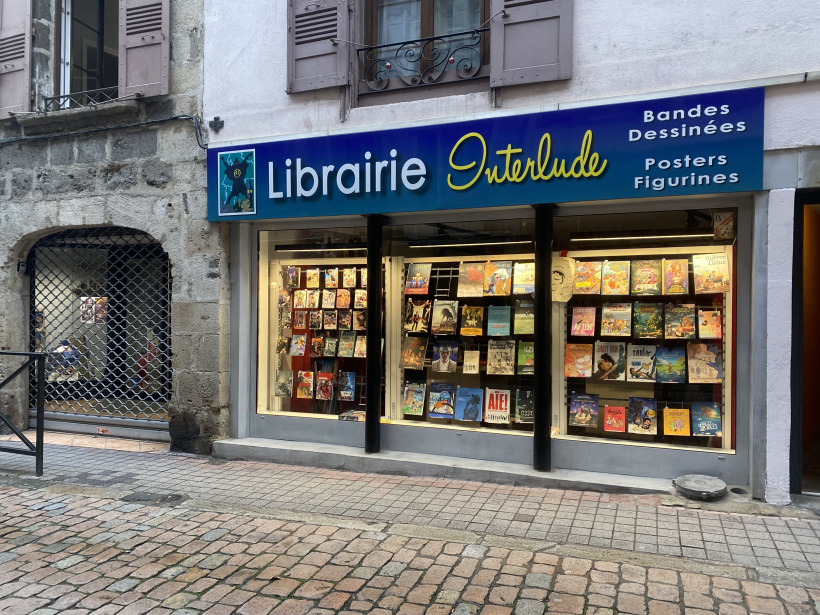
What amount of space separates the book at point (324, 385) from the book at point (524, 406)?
2107mm

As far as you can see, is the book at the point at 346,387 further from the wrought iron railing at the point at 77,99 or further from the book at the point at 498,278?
the wrought iron railing at the point at 77,99

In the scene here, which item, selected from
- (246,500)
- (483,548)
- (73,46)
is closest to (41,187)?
(73,46)

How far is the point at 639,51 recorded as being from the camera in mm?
5676

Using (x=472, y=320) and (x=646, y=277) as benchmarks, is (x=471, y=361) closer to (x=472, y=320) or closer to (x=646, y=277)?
(x=472, y=320)

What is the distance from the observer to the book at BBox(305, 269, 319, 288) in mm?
7543

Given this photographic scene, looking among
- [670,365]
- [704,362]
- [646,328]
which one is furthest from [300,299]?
[704,362]

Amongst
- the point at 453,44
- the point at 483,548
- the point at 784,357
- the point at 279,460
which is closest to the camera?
the point at 483,548

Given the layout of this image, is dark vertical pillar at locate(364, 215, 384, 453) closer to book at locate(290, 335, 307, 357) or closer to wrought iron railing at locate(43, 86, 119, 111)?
book at locate(290, 335, 307, 357)

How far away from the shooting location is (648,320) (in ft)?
20.2

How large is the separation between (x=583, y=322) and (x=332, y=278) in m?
2.78

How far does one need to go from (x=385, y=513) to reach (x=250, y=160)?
3.97m

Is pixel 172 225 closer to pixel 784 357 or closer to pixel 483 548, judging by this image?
pixel 483 548

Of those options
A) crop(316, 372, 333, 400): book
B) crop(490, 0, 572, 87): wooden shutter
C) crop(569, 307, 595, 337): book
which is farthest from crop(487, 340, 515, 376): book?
crop(490, 0, 572, 87): wooden shutter

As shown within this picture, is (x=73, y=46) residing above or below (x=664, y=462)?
above
